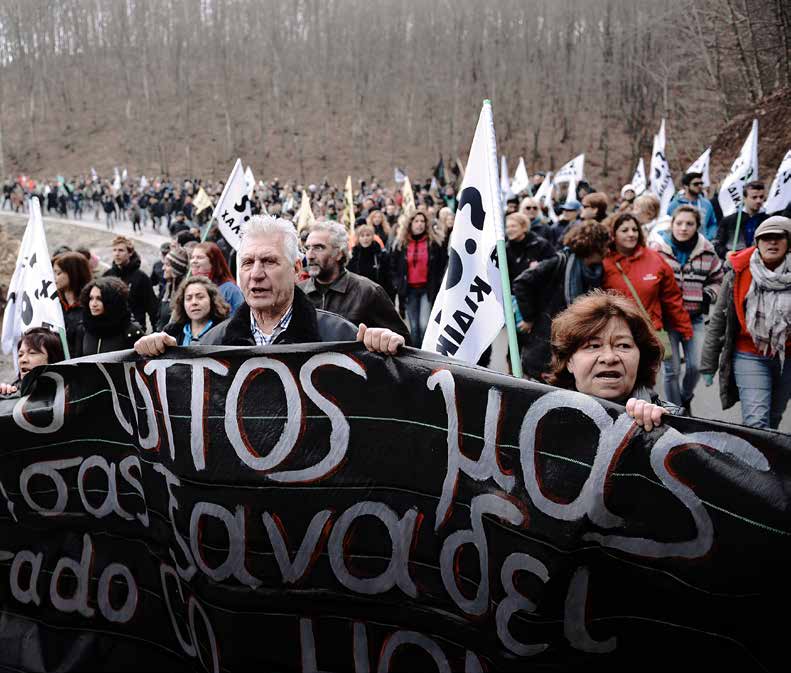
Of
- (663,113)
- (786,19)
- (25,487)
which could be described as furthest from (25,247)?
(663,113)

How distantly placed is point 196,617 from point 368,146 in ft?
191

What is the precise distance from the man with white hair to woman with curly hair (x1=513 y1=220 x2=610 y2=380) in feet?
9.80

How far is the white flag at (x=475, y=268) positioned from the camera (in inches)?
144

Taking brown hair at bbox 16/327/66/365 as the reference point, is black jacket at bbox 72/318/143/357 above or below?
below

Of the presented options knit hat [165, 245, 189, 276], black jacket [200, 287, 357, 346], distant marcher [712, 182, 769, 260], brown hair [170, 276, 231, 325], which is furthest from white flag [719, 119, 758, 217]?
black jacket [200, 287, 357, 346]

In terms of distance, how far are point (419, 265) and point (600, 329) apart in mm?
6878

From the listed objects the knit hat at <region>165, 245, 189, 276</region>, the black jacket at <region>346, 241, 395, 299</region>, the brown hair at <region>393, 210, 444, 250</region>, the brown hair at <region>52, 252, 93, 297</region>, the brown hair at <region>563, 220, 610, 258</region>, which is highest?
the brown hair at <region>563, 220, 610, 258</region>

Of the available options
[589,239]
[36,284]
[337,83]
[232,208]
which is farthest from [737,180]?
[337,83]

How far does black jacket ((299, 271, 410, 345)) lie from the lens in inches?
184

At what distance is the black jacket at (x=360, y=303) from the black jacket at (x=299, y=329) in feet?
4.27

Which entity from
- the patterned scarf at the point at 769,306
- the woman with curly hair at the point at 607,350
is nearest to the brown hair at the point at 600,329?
the woman with curly hair at the point at 607,350

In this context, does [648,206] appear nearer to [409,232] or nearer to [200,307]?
[409,232]

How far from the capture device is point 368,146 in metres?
58.9

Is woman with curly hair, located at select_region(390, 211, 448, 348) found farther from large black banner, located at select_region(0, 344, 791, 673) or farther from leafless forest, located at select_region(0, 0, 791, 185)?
leafless forest, located at select_region(0, 0, 791, 185)
